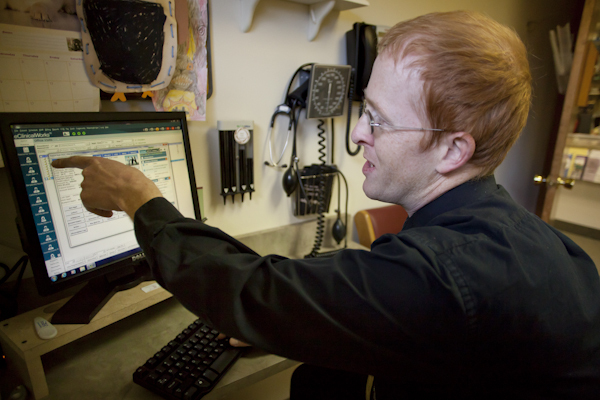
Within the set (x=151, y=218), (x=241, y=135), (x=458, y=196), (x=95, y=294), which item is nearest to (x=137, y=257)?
(x=95, y=294)

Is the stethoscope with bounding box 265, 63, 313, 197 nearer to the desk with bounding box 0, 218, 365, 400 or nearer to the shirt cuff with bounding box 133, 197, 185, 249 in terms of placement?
the desk with bounding box 0, 218, 365, 400

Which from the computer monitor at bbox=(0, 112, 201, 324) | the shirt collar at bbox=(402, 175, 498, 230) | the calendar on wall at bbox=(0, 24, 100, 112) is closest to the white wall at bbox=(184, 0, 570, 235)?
the computer monitor at bbox=(0, 112, 201, 324)

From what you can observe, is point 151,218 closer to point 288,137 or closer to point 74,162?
point 74,162

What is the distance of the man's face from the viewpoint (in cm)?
67

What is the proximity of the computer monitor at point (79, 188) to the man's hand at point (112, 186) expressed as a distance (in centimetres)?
9

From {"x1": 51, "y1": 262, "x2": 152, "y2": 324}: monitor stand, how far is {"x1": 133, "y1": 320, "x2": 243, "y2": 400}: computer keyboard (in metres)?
0.18

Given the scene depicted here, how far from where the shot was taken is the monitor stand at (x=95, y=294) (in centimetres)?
77

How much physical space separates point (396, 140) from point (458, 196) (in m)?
0.16

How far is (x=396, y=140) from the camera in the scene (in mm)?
717

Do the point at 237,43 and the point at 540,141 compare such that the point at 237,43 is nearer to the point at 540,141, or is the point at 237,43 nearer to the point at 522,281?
the point at 522,281

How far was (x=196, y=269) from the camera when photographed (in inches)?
21.8

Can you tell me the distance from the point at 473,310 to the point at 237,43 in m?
1.04

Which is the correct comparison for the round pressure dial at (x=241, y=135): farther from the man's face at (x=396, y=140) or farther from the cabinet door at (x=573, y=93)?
the cabinet door at (x=573, y=93)

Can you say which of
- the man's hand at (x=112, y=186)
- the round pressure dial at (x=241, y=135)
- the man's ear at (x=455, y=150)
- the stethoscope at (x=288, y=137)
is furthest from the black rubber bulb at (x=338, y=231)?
the man's hand at (x=112, y=186)
